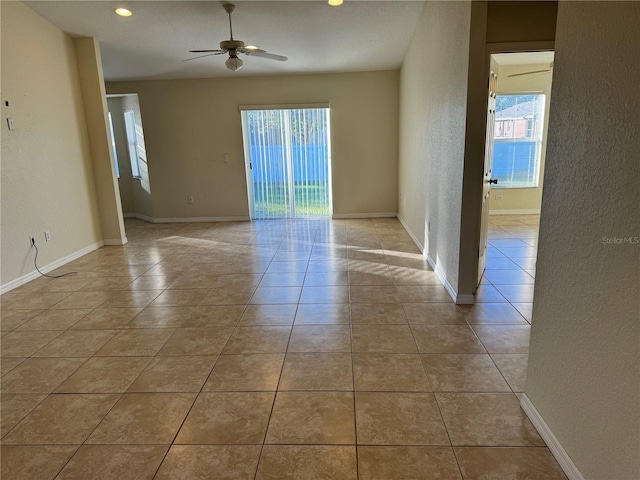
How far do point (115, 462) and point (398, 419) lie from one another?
120 centimetres

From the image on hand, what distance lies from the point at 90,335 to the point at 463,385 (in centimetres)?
244

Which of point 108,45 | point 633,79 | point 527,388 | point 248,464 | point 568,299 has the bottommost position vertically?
point 248,464

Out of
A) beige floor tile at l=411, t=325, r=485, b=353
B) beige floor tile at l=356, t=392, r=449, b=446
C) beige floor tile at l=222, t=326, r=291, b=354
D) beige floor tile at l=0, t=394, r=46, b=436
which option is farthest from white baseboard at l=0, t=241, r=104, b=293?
beige floor tile at l=411, t=325, r=485, b=353

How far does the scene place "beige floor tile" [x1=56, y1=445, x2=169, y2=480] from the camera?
4.75 ft

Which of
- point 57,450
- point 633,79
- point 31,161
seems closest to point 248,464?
point 57,450

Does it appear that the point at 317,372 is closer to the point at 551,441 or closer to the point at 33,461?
the point at 551,441

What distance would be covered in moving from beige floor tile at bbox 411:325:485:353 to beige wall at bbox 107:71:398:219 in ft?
14.5

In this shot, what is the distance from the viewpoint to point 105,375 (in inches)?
83.3

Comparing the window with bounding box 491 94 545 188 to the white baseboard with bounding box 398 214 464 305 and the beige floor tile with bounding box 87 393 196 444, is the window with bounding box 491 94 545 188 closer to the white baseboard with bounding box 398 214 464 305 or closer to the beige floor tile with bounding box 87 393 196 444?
the white baseboard with bounding box 398 214 464 305

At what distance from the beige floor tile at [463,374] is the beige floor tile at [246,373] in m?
0.85

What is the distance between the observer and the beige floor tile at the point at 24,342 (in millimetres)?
2398

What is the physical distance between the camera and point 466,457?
4.83 feet

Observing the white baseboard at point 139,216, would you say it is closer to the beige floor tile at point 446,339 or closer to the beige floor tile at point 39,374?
the beige floor tile at point 39,374

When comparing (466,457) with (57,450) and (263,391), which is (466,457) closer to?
(263,391)
